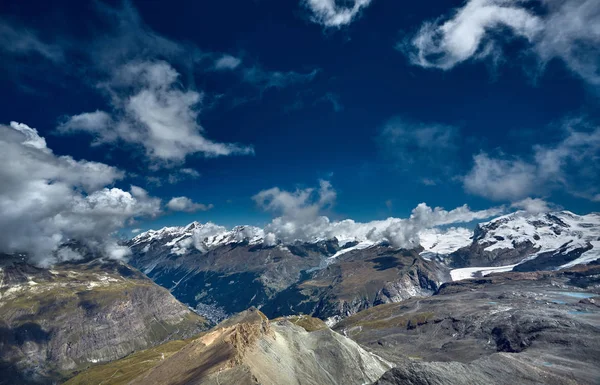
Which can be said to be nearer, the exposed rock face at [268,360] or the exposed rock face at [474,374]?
the exposed rock face at [474,374]

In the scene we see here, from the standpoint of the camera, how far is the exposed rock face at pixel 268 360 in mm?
77950

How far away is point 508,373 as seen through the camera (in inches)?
3868

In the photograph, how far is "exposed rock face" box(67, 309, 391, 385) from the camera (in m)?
77.9

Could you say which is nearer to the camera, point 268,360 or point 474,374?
point 474,374

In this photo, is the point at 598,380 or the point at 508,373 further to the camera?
the point at 598,380

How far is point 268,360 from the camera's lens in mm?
97375

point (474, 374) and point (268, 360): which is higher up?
point (268, 360)

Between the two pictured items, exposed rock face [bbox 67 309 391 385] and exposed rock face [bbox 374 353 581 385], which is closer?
exposed rock face [bbox 374 353 581 385]

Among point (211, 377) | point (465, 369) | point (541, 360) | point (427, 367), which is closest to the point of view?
point (211, 377)

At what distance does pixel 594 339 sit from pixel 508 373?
443 ft

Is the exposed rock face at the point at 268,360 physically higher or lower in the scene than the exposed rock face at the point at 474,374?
higher

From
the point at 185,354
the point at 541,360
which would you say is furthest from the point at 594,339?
the point at 185,354

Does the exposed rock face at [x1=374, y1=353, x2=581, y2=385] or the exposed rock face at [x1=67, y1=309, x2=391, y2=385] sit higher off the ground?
the exposed rock face at [x1=67, y1=309, x2=391, y2=385]

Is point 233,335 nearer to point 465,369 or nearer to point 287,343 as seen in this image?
point 287,343
